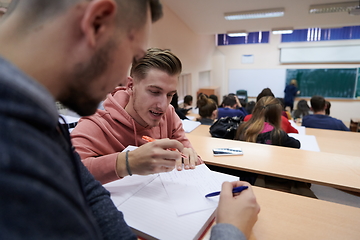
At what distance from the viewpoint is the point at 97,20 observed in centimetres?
37

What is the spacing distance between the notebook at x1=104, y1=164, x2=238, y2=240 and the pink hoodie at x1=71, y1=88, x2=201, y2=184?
Result: 0.10 meters

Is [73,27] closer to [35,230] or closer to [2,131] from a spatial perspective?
[2,131]

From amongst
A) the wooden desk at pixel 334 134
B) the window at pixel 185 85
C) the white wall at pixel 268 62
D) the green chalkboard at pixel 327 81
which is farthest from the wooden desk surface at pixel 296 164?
the white wall at pixel 268 62

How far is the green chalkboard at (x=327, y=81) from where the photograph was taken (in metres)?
6.44

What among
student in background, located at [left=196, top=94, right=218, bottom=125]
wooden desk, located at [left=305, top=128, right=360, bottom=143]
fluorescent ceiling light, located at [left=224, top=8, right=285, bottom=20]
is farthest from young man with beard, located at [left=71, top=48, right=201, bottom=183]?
fluorescent ceiling light, located at [left=224, top=8, right=285, bottom=20]

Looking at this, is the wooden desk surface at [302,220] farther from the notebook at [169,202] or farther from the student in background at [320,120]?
the student in background at [320,120]

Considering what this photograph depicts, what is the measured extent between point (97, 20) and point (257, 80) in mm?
7618

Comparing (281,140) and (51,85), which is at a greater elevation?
(51,85)

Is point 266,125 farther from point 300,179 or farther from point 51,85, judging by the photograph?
point 51,85

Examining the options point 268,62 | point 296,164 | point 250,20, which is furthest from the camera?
point 268,62

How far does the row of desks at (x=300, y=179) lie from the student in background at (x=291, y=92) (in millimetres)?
4602

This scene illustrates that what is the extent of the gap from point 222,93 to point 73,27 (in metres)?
7.87

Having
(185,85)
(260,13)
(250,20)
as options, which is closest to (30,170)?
(260,13)

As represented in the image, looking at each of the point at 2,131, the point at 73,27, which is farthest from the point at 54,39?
the point at 2,131
